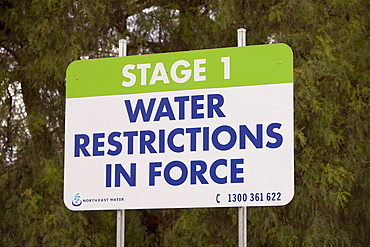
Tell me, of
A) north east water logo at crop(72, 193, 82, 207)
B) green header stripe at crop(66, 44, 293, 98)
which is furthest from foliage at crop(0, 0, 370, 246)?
north east water logo at crop(72, 193, 82, 207)

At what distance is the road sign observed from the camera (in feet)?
11.0

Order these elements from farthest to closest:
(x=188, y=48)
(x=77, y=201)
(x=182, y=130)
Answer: (x=188, y=48)
(x=77, y=201)
(x=182, y=130)

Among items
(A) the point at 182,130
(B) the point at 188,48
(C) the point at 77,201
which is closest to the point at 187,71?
(A) the point at 182,130

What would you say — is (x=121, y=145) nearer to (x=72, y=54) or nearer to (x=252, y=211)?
(x=252, y=211)

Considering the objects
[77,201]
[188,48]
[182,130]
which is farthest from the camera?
[188,48]

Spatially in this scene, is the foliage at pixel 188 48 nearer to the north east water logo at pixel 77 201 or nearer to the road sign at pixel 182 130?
the road sign at pixel 182 130

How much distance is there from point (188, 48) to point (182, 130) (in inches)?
148

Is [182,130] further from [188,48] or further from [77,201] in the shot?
[188,48]

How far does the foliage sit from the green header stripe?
105 inches

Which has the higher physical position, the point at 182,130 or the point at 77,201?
the point at 182,130

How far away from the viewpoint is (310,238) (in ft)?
19.7

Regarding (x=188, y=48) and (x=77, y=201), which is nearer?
(x=77, y=201)

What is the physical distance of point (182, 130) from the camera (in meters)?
3.46

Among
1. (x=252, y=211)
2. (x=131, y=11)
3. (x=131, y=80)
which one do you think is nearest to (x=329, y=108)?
(x=252, y=211)
